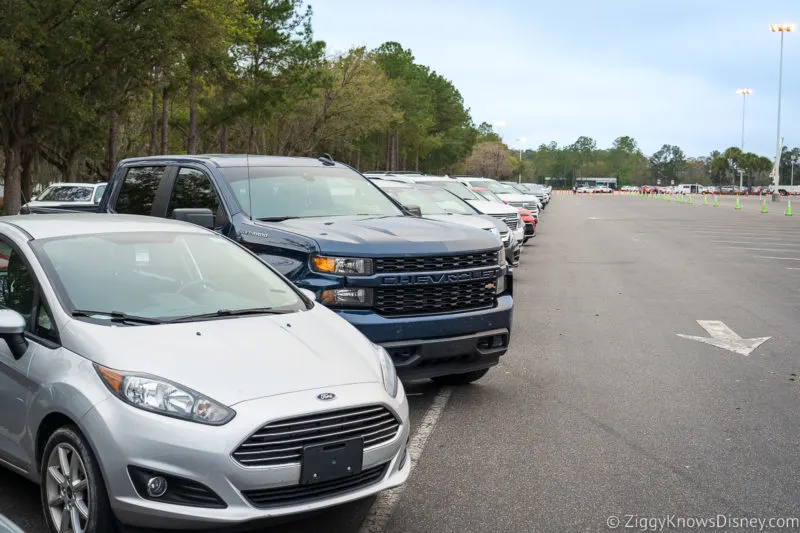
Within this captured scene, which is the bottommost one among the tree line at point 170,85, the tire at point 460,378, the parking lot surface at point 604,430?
the parking lot surface at point 604,430

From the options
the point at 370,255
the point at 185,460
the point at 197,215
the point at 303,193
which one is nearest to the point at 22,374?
the point at 185,460

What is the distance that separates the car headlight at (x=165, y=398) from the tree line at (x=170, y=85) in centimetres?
2324

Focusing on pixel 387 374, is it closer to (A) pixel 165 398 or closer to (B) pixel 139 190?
(A) pixel 165 398

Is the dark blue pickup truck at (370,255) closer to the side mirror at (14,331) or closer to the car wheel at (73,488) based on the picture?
the side mirror at (14,331)

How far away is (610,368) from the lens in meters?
8.48

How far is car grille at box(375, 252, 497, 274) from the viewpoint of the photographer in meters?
6.65

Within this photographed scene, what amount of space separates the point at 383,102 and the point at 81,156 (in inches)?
1000

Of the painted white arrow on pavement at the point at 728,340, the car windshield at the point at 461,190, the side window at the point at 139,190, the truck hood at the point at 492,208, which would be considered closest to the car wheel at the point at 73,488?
the side window at the point at 139,190

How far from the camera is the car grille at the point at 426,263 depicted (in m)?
6.65

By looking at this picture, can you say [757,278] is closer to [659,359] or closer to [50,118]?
[659,359]

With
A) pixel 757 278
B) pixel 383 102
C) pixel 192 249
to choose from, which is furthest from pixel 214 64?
pixel 383 102

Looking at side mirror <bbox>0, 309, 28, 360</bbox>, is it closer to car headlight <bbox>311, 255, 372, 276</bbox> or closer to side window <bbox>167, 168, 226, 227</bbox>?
car headlight <bbox>311, 255, 372, 276</bbox>

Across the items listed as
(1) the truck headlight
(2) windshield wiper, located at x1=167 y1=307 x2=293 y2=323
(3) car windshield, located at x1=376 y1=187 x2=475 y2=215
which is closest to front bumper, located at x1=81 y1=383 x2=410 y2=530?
(2) windshield wiper, located at x1=167 y1=307 x2=293 y2=323

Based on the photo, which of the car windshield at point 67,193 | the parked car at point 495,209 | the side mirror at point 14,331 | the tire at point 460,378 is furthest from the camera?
the car windshield at point 67,193
